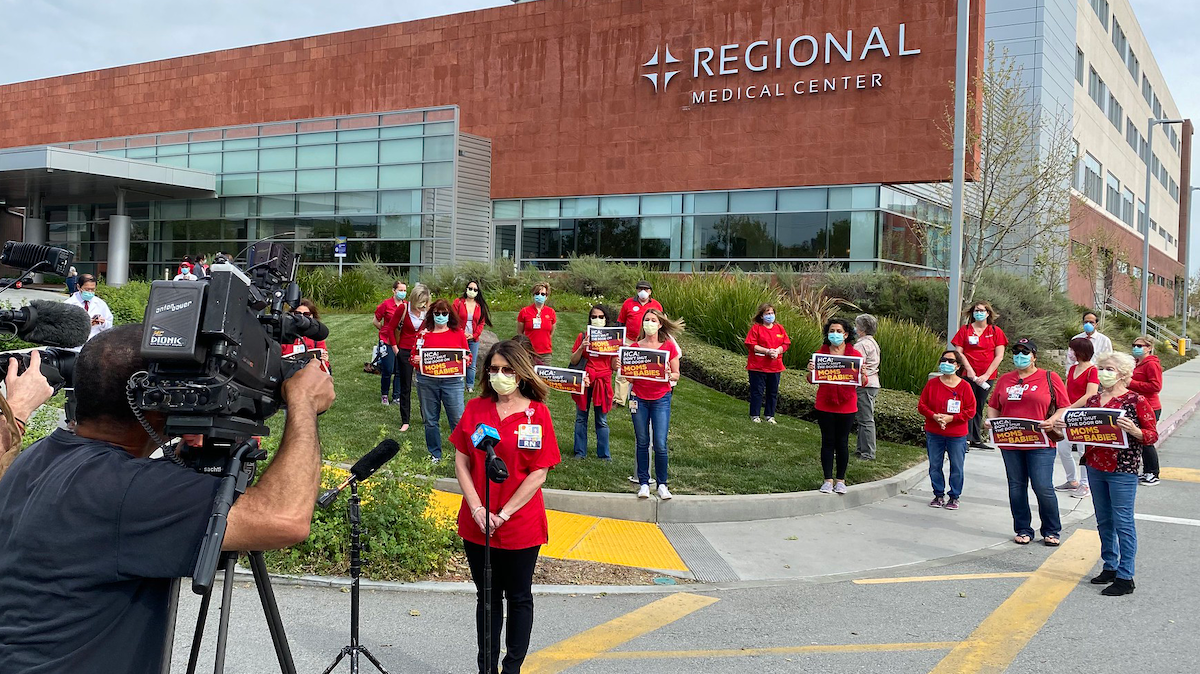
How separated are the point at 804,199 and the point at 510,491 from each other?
2673 cm

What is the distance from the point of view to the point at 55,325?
327cm

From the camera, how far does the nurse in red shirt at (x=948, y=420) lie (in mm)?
9844

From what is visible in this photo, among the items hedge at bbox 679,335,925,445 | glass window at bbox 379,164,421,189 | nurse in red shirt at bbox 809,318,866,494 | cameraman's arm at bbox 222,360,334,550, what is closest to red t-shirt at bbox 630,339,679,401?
nurse in red shirt at bbox 809,318,866,494

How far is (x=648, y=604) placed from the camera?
667 cm

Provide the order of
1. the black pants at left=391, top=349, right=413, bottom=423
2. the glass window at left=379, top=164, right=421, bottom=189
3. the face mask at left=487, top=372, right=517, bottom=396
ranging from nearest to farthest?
the face mask at left=487, top=372, right=517, bottom=396 < the black pants at left=391, top=349, right=413, bottom=423 < the glass window at left=379, top=164, right=421, bottom=189

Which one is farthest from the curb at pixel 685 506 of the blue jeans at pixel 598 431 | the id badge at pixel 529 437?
the id badge at pixel 529 437

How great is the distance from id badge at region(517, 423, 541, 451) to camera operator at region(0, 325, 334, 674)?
111 inches

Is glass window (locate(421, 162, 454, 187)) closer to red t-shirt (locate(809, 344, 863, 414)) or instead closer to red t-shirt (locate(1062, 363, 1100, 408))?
red t-shirt (locate(809, 344, 863, 414))

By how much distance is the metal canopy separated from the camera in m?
31.5

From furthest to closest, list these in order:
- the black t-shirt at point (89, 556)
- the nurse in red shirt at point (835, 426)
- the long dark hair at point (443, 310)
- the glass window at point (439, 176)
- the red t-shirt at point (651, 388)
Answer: the glass window at point (439, 176) → the long dark hair at point (443, 310) → the nurse in red shirt at point (835, 426) → the red t-shirt at point (651, 388) → the black t-shirt at point (89, 556)

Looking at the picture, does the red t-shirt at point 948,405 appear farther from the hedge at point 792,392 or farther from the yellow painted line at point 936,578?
the yellow painted line at point 936,578

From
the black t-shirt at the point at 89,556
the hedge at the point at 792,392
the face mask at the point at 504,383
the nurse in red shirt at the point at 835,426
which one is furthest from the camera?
the hedge at the point at 792,392

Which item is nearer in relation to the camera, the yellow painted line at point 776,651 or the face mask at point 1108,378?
the yellow painted line at point 776,651

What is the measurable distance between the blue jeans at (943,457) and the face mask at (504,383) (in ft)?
20.9
